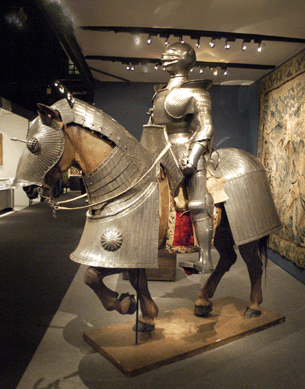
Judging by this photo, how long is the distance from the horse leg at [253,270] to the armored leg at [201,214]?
29.9 inches

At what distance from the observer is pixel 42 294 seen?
3.62m

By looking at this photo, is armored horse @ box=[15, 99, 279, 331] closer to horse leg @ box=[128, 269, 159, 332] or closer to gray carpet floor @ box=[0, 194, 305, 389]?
horse leg @ box=[128, 269, 159, 332]

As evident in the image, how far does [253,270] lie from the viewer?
335 cm

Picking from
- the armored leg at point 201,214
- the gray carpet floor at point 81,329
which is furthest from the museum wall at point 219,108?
the armored leg at point 201,214

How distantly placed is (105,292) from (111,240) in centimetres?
52

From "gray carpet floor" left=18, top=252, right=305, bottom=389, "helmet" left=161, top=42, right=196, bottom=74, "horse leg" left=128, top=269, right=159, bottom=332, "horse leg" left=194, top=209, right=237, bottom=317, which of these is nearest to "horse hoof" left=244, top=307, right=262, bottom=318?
"gray carpet floor" left=18, top=252, right=305, bottom=389

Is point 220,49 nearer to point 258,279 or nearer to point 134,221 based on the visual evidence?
point 258,279

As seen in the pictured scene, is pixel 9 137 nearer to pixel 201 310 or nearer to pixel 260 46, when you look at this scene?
pixel 201 310

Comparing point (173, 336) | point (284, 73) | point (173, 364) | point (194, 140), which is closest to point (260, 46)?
point (284, 73)

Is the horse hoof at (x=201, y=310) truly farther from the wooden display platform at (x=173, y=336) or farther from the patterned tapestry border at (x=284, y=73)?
the patterned tapestry border at (x=284, y=73)

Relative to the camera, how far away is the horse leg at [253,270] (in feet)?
10.8

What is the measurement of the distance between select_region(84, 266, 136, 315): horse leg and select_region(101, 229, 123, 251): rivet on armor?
30 cm

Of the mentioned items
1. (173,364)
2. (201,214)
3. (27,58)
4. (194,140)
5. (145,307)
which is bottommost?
(173,364)

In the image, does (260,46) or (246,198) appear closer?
(246,198)
